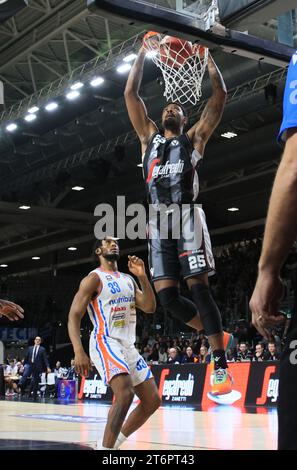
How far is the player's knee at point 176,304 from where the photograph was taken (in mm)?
4523

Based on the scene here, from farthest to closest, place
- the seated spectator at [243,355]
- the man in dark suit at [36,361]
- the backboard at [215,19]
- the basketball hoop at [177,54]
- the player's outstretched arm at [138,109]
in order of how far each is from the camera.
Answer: the man in dark suit at [36,361] → the seated spectator at [243,355] → the basketball hoop at [177,54] → the backboard at [215,19] → the player's outstretched arm at [138,109]

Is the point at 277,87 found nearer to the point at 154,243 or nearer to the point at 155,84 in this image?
the point at 155,84

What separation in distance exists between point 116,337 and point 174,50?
2.64m

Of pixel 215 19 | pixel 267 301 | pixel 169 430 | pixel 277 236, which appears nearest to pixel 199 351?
pixel 169 430

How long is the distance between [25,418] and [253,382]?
17.1 ft

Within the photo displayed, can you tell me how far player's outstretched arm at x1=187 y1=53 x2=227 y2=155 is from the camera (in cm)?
494

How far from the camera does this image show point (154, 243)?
4.58 metres

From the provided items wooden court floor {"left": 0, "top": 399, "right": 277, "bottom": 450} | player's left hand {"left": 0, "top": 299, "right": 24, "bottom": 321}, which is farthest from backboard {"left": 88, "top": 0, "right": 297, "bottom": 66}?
wooden court floor {"left": 0, "top": 399, "right": 277, "bottom": 450}

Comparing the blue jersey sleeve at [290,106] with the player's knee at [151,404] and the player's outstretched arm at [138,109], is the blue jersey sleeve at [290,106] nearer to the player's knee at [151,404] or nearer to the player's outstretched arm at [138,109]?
the player's outstretched arm at [138,109]

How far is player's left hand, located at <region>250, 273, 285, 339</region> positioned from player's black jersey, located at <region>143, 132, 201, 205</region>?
7.80 feet

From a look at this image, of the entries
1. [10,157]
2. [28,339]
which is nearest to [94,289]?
[10,157]

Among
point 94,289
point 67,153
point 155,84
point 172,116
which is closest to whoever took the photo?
point 172,116

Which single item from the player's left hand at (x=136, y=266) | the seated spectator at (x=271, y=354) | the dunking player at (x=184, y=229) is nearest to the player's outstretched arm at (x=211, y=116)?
the dunking player at (x=184, y=229)

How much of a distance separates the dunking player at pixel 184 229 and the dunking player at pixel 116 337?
1496 mm
